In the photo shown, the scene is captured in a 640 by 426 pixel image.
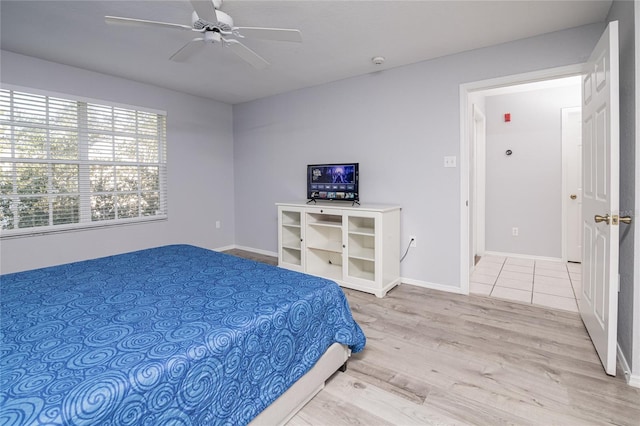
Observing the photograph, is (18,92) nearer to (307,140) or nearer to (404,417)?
(307,140)

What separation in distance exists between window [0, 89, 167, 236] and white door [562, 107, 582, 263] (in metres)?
5.43

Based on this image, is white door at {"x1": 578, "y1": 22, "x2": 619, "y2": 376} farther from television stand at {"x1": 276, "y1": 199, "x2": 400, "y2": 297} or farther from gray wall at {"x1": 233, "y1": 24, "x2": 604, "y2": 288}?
television stand at {"x1": 276, "y1": 199, "x2": 400, "y2": 297}

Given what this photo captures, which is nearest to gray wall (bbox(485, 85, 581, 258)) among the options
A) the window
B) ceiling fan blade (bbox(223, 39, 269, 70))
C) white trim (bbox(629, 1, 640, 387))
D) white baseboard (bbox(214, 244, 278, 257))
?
white trim (bbox(629, 1, 640, 387))

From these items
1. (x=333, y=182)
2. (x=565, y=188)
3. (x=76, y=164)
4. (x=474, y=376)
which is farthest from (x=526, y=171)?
(x=76, y=164)

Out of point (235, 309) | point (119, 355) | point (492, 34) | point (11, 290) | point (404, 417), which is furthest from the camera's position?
point (492, 34)

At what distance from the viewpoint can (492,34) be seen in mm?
2729

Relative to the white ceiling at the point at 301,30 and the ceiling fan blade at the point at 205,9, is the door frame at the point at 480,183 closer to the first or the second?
the white ceiling at the point at 301,30

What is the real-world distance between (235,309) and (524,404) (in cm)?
154

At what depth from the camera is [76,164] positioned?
11.6 feet

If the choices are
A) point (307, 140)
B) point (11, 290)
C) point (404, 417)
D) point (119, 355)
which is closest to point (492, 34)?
point (307, 140)

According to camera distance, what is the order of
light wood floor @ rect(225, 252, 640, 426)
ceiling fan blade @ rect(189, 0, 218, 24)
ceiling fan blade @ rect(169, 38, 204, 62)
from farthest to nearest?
ceiling fan blade @ rect(169, 38, 204, 62), ceiling fan blade @ rect(189, 0, 218, 24), light wood floor @ rect(225, 252, 640, 426)

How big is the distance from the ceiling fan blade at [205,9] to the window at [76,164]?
2.63 meters

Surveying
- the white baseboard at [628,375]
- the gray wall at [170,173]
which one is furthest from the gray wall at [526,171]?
the gray wall at [170,173]

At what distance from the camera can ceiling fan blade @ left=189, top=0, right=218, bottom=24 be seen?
5.44ft
